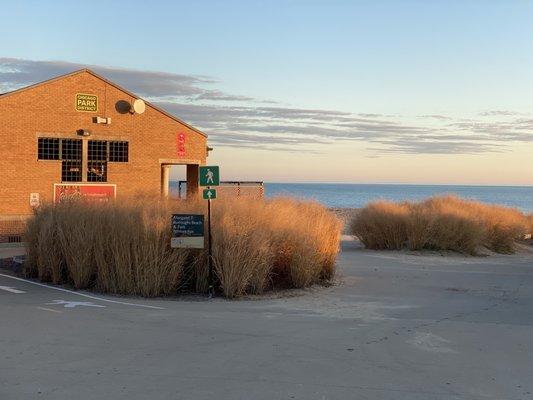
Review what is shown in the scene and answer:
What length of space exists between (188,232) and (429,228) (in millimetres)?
14124

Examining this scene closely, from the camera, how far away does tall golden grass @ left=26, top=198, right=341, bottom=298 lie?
1225 cm

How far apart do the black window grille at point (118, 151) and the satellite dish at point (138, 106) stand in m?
1.46

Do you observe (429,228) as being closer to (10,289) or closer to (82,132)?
(82,132)

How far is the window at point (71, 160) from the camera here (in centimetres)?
2420

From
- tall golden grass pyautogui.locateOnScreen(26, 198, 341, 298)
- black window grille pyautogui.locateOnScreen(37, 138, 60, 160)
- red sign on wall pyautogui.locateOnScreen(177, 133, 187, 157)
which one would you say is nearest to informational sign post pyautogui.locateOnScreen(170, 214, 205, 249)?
tall golden grass pyautogui.locateOnScreen(26, 198, 341, 298)

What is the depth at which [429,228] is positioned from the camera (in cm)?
2394

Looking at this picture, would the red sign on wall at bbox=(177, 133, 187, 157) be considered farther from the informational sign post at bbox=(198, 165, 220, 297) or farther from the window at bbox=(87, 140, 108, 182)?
the informational sign post at bbox=(198, 165, 220, 297)

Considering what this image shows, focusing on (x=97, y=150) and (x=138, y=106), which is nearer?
(x=97, y=150)

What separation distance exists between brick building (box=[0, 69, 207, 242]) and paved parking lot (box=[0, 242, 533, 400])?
35.1ft

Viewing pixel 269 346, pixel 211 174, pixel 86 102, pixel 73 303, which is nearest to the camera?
pixel 269 346

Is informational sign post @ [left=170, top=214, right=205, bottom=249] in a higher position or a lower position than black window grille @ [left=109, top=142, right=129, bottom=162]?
lower

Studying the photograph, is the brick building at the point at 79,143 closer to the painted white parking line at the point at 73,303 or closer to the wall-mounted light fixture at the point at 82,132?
the wall-mounted light fixture at the point at 82,132

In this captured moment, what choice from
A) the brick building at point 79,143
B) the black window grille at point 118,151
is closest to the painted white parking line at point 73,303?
the brick building at point 79,143

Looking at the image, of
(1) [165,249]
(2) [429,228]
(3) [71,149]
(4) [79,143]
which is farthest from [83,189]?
(2) [429,228]
